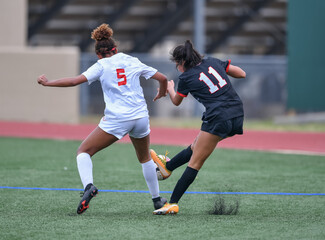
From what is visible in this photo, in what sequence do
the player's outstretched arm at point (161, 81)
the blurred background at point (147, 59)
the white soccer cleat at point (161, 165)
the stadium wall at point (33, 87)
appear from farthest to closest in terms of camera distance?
1. the stadium wall at point (33, 87)
2. the blurred background at point (147, 59)
3. the white soccer cleat at point (161, 165)
4. the player's outstretched arm at point (161, 81)

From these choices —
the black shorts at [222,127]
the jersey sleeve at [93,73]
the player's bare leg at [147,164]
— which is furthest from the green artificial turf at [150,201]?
the jersey sleeve at [93,73]

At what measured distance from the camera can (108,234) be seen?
6.00m

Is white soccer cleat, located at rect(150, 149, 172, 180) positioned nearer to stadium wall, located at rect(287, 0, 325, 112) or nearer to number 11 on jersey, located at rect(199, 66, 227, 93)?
number 11 on jersey, located at rect(199, 66, 227, 93)

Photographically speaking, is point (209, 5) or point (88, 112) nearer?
point (88, 112)

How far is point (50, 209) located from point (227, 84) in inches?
92.5

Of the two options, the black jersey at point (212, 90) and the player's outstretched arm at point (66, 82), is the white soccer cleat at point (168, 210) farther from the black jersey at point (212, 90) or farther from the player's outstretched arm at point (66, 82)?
the player's outstretched arm at point (66, 82)

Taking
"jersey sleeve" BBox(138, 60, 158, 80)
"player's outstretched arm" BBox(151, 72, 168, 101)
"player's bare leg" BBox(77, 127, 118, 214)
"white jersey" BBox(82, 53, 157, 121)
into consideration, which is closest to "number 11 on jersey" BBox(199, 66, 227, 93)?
"player's outstretched arm" BBox(151, 72, 168, 101)

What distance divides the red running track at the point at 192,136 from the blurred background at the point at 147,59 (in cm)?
103

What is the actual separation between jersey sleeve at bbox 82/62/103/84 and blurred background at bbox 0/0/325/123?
8514mm

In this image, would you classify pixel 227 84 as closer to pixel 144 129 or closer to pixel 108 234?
pixel 144 129

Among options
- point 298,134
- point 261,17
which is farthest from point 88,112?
point 261,17

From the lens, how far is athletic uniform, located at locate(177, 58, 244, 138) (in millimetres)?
6926

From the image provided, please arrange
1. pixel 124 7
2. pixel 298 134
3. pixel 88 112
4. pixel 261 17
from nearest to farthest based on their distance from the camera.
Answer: pixel 298 134 → pixel 88 112 → pixel 124 7 → pixel 261 17

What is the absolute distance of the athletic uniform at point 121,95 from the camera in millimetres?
6840
